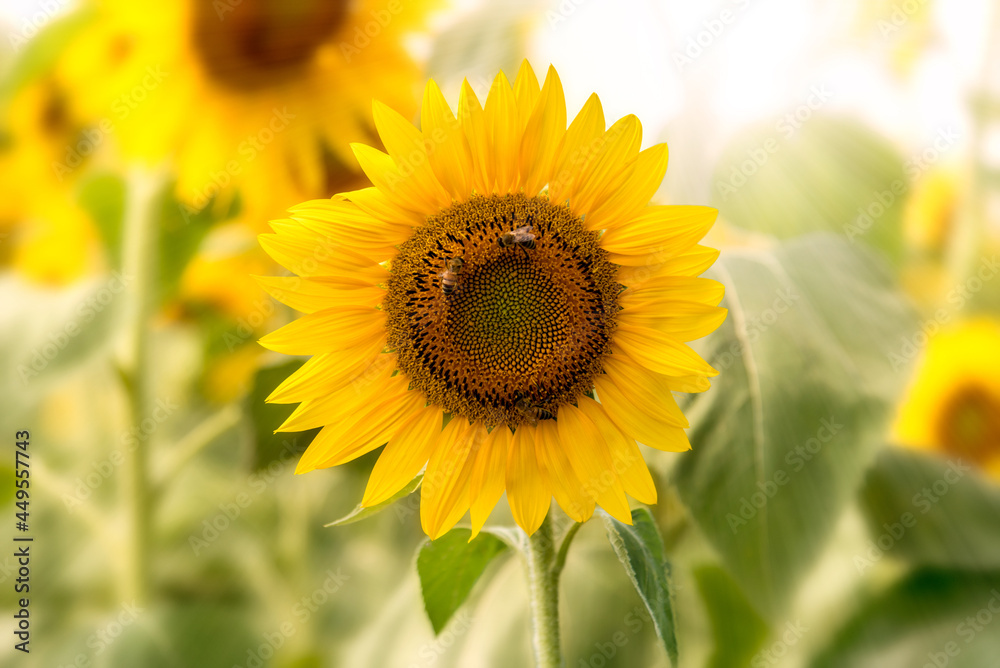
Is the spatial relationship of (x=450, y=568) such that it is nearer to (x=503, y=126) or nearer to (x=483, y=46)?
(x=503, y=126)

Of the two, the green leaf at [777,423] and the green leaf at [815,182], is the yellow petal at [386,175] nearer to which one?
the green leaf at [777,423]

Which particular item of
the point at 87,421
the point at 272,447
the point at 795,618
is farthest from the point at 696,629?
the point at 87,421

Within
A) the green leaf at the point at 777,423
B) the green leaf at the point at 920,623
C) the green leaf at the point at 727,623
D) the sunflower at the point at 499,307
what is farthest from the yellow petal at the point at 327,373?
the green leaf at the point at 920,623

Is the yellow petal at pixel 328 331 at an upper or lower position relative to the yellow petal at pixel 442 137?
lower

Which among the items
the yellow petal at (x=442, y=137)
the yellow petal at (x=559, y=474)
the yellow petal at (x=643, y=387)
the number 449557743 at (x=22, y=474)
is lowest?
the number 449557743 at (x=22, y=474)

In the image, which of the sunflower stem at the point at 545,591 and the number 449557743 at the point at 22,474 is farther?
the number 449557743 at the point at 22,474

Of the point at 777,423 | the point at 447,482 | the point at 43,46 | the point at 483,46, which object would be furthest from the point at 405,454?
the point at 43,46

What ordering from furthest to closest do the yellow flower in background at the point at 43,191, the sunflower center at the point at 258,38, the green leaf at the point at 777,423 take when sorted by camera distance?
1. the yellow flower in background at the point at 43,191
2. the sunflower center at the point at 258,38
3. the green leaf at the point at 777,423
